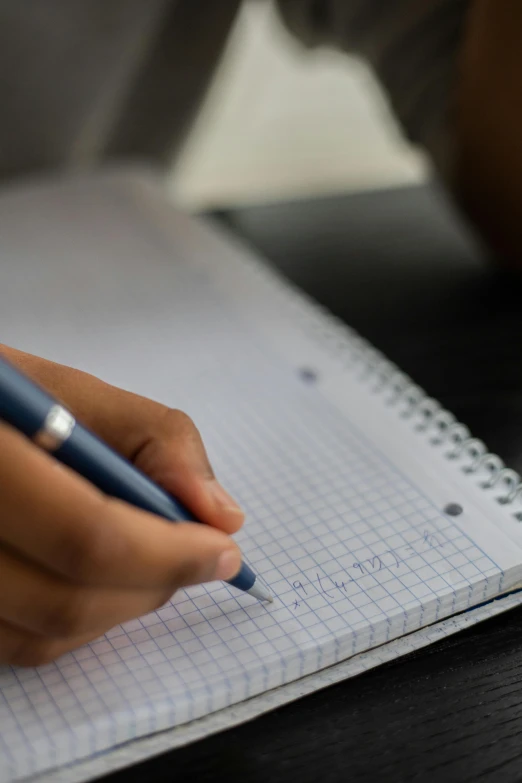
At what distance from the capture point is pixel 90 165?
33.6 inches

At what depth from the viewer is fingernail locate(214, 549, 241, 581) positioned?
11.3 inches

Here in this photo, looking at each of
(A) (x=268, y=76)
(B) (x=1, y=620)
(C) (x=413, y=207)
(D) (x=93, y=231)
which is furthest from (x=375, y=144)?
(B) (x=1, y=620)

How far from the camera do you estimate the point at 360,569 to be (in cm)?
34

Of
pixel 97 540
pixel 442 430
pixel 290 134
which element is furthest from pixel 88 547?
pixel 290 134

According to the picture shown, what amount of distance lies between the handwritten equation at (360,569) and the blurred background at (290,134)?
132 cm

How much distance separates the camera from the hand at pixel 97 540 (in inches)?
10.0

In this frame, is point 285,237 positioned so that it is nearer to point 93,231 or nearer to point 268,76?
point 93,231

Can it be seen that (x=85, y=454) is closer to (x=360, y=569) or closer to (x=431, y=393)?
(x=360, y=569)

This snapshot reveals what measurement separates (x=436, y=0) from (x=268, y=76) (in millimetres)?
1022

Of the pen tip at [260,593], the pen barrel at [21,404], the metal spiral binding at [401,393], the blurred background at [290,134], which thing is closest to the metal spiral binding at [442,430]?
the metal spiral binding at [401,393]

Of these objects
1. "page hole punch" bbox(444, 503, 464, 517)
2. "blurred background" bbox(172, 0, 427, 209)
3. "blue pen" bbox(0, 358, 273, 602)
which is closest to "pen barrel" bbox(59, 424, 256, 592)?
"blue pen" bbox(0, 358, 273, 602)

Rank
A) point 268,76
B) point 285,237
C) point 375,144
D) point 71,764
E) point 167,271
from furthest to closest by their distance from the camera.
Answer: point 375,144 → point 268,76 → point 285,237 → point 167,271 → point 71,764

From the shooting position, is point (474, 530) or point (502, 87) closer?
point (474, 530)

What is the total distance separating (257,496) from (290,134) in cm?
152
